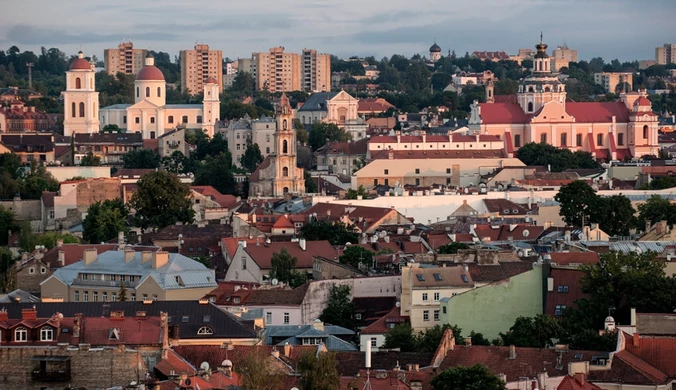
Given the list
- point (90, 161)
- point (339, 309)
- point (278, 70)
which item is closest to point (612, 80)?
point (278, 70)

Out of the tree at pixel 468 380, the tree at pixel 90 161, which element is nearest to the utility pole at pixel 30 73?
the tree at pixel 90 161

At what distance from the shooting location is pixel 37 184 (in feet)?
272

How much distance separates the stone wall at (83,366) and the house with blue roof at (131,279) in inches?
566

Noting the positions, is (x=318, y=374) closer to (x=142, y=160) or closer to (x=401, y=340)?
(x=401, y=340)

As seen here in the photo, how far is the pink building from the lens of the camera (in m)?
106

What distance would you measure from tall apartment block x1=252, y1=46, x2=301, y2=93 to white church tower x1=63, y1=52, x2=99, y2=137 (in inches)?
2393

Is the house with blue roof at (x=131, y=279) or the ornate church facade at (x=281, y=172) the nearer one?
the house with blue roof at (x=131, y=279)

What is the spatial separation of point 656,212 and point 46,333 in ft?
119

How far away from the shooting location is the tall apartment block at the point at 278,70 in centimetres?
18500

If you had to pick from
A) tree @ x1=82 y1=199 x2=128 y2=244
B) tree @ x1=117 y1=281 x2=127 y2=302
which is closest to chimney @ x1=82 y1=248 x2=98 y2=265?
tree @ x1=117 y1=281 x2=127 y2=302

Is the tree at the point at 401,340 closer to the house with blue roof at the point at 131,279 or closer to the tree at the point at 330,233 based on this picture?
the house with blue roof at the point at 131,279

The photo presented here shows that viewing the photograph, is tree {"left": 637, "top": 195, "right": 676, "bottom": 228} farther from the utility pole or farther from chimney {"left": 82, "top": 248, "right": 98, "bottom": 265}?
the utility pole

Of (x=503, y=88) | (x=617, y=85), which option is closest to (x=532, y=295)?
(x=503, y=88)

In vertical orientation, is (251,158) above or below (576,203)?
above
